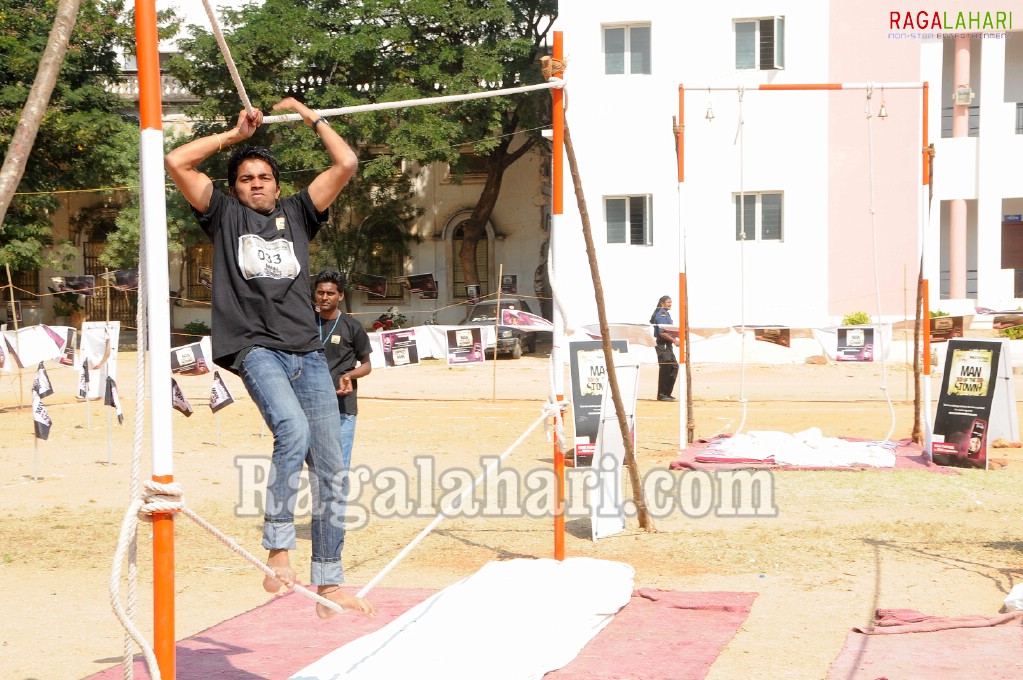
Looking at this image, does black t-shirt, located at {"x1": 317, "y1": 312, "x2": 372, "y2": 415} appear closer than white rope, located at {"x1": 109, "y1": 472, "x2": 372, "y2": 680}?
No

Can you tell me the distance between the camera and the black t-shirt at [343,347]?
7.10 m

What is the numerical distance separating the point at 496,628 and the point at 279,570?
1205 millimetres

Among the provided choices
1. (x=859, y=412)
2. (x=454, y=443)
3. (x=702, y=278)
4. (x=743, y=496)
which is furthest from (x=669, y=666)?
(x=702, y=278)

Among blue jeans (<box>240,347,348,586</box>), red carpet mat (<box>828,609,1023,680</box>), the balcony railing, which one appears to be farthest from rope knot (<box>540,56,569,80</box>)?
the balcony railing

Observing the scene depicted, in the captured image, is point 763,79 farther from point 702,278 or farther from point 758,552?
point 758,552

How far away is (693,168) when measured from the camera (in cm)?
2162

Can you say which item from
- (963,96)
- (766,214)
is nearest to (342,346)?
(766,214)

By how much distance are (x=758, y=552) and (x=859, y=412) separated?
860cm

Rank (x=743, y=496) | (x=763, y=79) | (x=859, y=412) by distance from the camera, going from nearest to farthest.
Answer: (x=743, y=496) → (x=859, y=412) → (x=763, y=79)

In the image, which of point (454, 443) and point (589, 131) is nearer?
point (454, 443)

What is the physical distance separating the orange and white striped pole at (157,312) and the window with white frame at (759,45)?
1983cm

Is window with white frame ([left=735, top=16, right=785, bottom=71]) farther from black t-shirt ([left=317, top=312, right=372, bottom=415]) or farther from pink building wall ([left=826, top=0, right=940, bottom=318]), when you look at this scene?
black t-shirt ([left=317, top=312, right=372, bottom=415])

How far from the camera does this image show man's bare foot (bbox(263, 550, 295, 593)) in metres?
3.99

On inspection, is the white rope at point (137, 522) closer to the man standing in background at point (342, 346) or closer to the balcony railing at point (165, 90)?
the man standing in background at point (342, 346)
